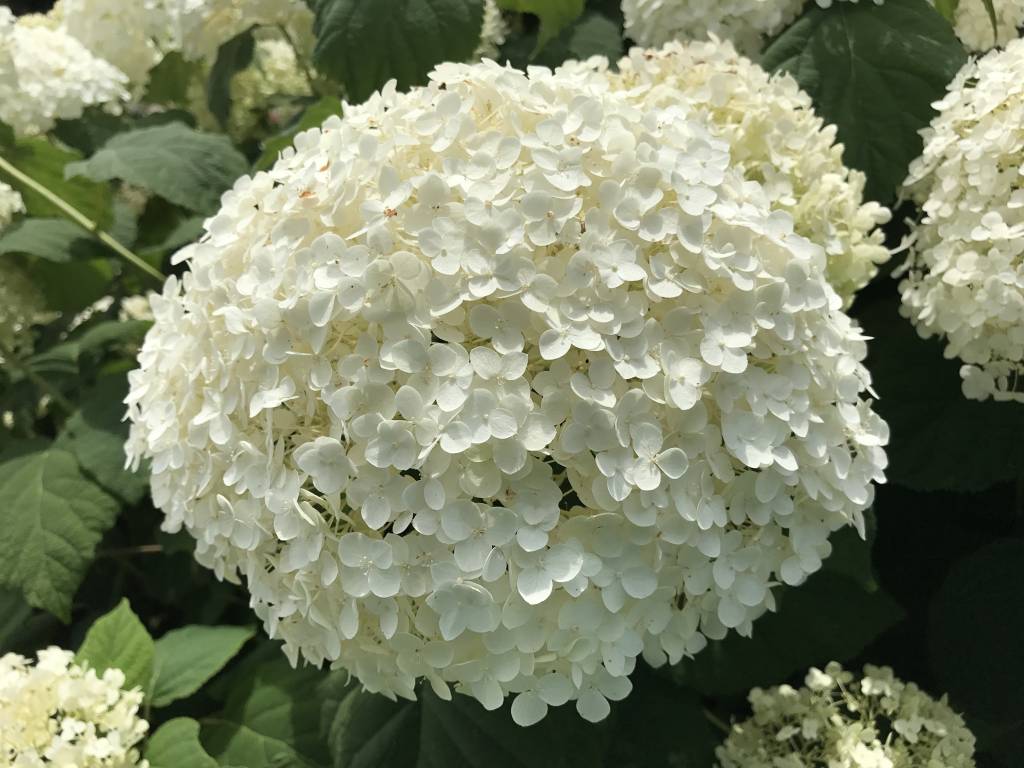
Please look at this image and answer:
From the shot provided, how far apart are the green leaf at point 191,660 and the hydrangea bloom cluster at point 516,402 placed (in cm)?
35

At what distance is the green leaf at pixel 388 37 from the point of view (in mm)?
1051

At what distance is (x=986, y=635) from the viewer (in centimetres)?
95

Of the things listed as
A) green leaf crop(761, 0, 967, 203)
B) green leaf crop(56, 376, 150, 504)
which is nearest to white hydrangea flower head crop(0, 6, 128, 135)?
green leaf crop(56, 376, 150, 504)

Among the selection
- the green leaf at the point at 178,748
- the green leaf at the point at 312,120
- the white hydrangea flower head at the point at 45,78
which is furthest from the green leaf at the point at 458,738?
the white hydrangea flower head at the point at 45,78

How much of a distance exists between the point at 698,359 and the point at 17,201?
128 cm

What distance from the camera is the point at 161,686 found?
102 centimetres

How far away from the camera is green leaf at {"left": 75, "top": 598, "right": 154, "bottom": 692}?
3.14 ft

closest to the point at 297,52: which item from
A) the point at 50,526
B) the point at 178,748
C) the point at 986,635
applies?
the point at 50,526

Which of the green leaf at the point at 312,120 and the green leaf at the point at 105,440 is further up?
the green leaf at the point at 312,120

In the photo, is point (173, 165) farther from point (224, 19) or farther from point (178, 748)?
point (178, 748)

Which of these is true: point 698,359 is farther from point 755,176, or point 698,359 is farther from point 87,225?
point 87,225

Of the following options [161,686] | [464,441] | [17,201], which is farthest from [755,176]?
[17,201]

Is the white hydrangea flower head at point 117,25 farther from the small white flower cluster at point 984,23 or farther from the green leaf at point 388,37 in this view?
the small white flower cluster at point 984,23

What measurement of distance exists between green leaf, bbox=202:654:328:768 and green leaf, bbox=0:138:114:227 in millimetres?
775
